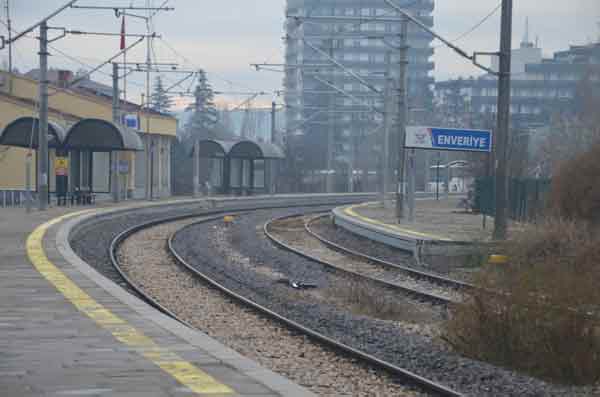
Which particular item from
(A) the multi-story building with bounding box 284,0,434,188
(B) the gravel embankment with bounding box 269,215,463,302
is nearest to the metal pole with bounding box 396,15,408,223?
(B) the gravel embankment with bounding box 269,215,463,302

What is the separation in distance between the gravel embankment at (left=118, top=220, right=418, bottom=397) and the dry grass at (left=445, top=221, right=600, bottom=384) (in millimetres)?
1566

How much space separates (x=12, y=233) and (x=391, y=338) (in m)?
18.8

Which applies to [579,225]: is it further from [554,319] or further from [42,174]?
[42,174]

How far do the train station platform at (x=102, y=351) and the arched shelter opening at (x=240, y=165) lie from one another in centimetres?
4742

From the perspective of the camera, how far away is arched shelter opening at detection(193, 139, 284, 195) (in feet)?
218

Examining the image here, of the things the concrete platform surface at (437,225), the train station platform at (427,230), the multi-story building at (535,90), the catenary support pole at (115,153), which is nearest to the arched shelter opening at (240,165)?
the catenary support pole at (115,153)

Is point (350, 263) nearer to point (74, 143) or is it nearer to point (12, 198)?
point (74, 143)

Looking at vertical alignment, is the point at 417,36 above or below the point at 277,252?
above

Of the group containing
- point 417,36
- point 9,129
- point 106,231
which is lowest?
point 106,231

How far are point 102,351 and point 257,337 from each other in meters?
3.64

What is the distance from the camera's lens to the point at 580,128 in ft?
191

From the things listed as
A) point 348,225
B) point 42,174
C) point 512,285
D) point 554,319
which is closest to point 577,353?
point 554,319

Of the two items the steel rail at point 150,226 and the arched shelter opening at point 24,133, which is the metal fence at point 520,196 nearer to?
the steel rail at point 150,226

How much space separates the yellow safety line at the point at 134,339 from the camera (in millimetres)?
9102
